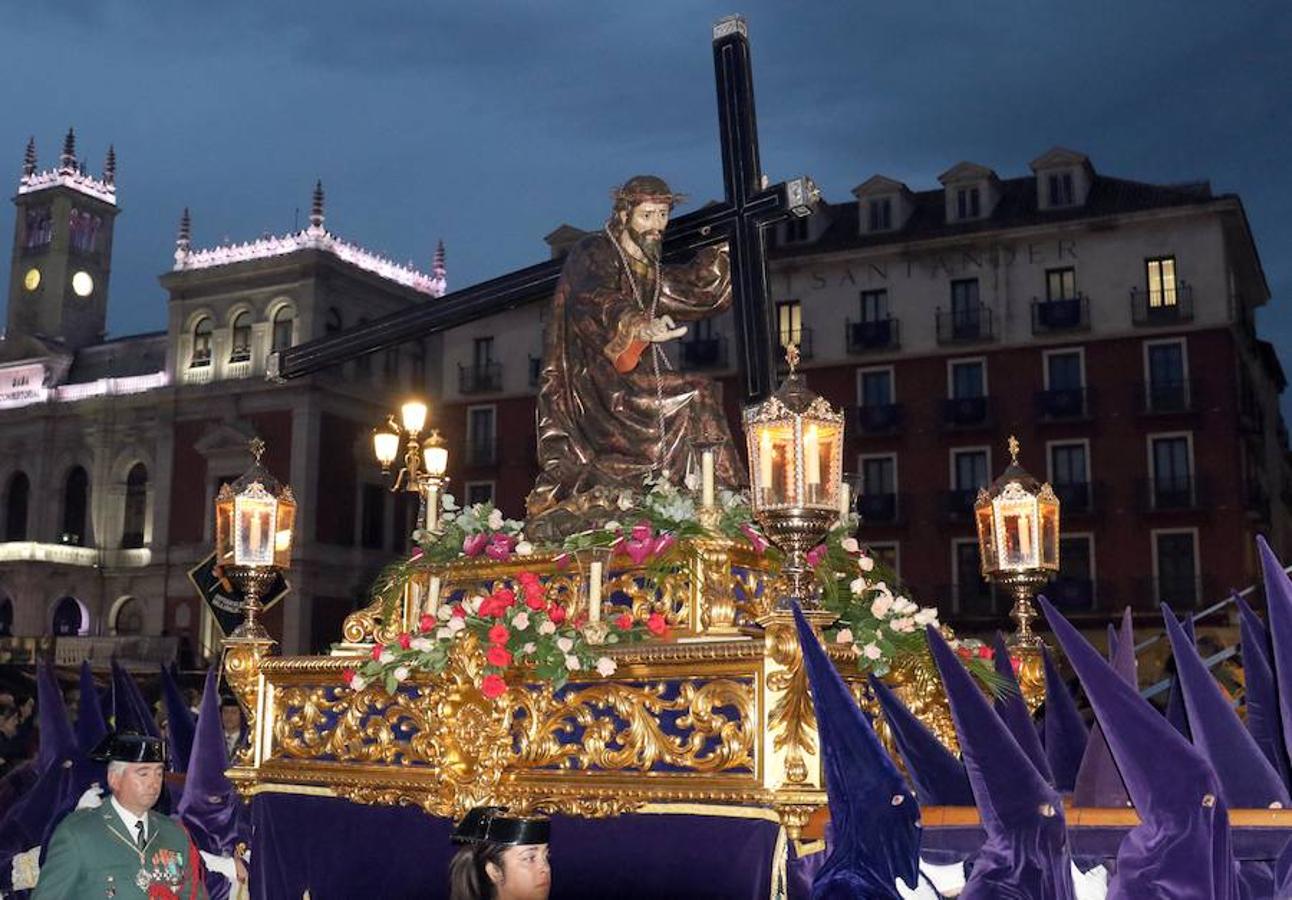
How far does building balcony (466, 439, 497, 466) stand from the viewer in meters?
39.4

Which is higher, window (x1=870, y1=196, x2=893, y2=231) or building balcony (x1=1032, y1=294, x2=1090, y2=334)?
window (x1=870, y1=196, x2=893, y2=231)

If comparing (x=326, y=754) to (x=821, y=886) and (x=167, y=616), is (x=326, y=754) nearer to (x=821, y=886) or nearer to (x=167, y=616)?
(x=821, y=886)

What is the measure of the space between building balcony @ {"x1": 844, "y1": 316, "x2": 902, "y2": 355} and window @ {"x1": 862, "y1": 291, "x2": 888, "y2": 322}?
0.30 metres

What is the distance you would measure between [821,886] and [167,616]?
1582 inches

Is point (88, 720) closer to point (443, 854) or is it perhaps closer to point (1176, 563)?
point (443, 854)

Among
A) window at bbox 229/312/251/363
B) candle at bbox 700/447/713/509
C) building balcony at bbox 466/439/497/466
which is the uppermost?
window at bbox 229/312/251/363

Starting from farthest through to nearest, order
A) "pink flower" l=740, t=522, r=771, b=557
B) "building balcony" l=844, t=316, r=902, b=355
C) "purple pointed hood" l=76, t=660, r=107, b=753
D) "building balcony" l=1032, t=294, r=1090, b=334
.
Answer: "building balcony" l=844, t=316, r=902, b=355, "building balcony" l=1032, t=294, r=1090, b=334, "purple pointed hood" l=76, t=660, r=107, b=753, "pink flower" l=740, t=522, r=771, b=557

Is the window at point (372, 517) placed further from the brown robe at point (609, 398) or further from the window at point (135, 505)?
the brown robe at point (609, 398)

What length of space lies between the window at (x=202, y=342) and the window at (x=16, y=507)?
736 centimetres

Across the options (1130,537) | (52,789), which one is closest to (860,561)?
(52,789)

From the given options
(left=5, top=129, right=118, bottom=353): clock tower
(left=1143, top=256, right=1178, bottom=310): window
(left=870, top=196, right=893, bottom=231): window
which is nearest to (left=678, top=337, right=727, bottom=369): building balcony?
(left=870, top=196, right=893, bottom=231): window

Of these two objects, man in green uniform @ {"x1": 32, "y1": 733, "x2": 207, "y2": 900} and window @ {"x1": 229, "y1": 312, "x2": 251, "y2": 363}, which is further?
window @ {"x1": 229, "y1": 312, "x2": 251, "y2": 363}

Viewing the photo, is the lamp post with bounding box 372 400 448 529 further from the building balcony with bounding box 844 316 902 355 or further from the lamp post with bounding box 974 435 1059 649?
the building balcony with bounding box 844 316 902 355

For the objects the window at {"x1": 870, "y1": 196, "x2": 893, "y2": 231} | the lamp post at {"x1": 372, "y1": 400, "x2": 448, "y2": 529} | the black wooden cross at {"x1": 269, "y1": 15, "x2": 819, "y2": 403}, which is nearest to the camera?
the black wooden cross at {"x1": 269, "y1": 15, "x2": 819, "y2": 403}
